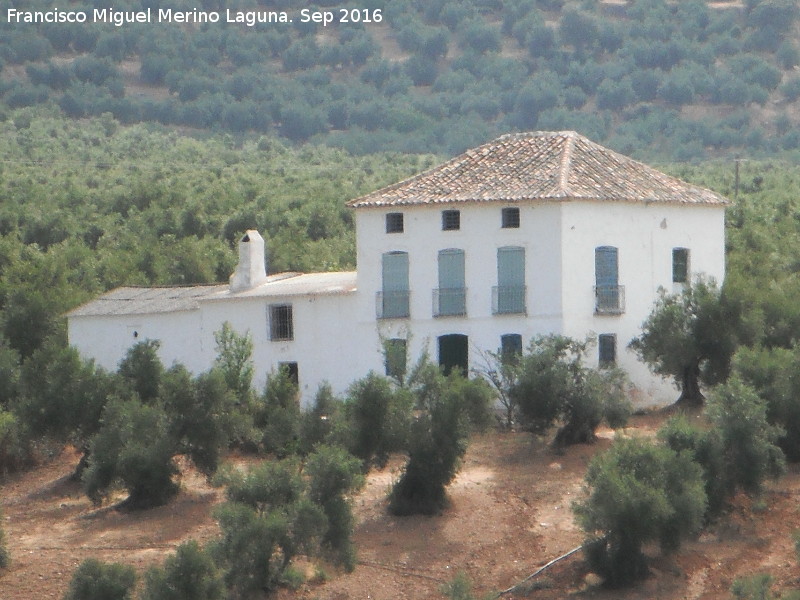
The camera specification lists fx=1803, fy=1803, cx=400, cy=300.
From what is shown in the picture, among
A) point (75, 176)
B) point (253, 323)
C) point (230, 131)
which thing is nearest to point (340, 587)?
point (253, 323)

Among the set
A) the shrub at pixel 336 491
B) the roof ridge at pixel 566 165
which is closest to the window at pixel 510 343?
the roof ridge at pixel 566 165

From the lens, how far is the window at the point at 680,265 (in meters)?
Answer: 40.1

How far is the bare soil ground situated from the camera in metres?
28.0

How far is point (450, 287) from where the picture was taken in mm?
39062

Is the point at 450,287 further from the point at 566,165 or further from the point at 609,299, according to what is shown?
the point at 566,165

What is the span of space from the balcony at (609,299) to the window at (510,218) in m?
2.23

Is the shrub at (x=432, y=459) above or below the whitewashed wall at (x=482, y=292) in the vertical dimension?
below

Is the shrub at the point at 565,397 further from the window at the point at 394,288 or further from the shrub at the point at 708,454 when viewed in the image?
the window at the point at 394,288

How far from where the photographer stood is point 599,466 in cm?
2862

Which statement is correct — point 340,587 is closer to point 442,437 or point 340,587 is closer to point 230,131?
point 442,437

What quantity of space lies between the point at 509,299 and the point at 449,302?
1396mm

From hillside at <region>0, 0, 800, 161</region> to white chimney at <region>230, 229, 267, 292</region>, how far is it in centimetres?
5856

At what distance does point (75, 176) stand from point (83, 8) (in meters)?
47.3

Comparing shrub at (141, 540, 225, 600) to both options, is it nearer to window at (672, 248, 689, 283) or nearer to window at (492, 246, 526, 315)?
window at (492, 246, 526, 315)
